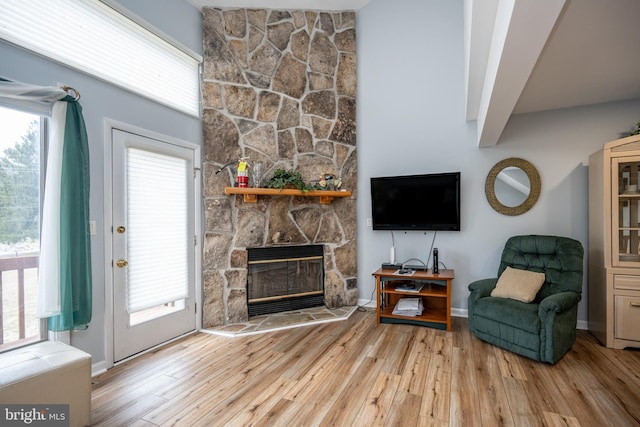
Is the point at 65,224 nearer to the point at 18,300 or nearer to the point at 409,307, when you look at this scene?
the point at 18,300

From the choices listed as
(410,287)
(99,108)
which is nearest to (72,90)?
(99,108)

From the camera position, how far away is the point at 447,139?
382 centimetres

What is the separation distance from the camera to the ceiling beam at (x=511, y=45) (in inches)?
51.0

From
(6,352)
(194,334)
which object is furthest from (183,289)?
(6,352)

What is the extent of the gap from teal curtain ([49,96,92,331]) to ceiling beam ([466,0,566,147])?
2.73 metres

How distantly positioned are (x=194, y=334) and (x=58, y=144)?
7.18 feet

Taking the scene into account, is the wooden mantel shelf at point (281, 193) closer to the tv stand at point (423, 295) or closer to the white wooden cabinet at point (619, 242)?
the tv stand at point (423, 295)

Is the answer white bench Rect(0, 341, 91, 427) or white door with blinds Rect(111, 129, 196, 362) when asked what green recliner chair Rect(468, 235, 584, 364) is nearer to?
white door with blinds Rect(111, 129, 196, 362)

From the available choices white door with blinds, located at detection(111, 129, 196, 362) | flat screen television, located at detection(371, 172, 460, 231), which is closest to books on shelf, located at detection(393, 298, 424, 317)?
flat screen television, located at detection(371, 172, 460, 231)

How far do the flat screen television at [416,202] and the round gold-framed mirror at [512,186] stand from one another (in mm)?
469

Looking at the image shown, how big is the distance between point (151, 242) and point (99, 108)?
4.02 ft

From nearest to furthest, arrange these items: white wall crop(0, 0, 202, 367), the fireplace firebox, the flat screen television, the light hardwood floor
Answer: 1. the light hardwood floor
2. white wall crop(0, 0, 202, 367)
3. the flat screen television
4. the fireplace firebox

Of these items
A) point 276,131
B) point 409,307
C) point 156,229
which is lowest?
point 409,307

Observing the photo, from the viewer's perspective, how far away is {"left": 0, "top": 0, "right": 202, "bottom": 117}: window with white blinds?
207 centimetres
